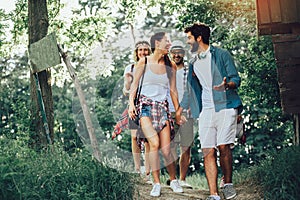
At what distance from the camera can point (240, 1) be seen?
1269cm

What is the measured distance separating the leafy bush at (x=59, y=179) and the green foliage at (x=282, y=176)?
1.57 meters

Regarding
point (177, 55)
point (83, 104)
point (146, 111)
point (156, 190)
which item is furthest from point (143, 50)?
point (156, 190)

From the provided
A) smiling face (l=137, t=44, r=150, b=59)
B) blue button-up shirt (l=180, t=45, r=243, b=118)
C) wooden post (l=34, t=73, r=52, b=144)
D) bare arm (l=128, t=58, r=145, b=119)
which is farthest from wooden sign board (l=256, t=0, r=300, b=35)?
wooden post (l=34, t=73, r=52, b=144)

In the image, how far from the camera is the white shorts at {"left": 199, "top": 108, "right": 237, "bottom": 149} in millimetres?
8336

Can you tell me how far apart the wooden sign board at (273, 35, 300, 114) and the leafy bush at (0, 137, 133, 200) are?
283cm

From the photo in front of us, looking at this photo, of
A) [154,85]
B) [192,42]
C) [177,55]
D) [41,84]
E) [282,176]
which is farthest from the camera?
[41,84]

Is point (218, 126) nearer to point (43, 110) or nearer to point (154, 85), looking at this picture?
point (154, 85)

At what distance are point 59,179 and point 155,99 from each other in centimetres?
141

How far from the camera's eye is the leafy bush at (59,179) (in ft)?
26.3

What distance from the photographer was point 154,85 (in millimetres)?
8594

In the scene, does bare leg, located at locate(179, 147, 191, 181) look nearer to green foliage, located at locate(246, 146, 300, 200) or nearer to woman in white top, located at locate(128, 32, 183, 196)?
woman in white top, located at locate(128, 32, 183, 196)

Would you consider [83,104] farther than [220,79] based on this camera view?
Yes

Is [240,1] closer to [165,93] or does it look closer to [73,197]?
[165,93]

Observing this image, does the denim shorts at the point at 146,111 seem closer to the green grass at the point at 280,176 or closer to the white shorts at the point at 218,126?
the white shorts at the point at 218,126
